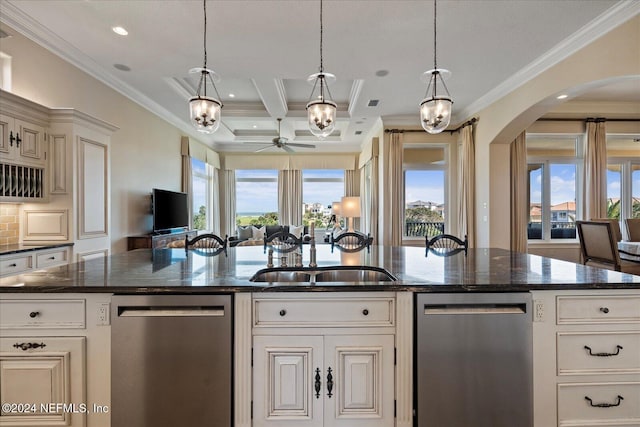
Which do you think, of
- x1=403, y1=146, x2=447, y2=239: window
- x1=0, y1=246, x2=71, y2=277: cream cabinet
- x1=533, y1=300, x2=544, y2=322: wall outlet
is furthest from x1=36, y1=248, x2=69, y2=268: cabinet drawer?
x1=403, y1=146, x2=447, y2=239: window

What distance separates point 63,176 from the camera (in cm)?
296

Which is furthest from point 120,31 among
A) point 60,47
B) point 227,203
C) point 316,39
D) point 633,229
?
point 633,229

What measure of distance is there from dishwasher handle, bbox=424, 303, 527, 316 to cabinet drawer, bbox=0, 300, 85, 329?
65.3 inches

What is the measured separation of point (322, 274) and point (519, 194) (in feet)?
15.2

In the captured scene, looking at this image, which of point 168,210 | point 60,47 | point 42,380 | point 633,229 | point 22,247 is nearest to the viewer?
point 42,380

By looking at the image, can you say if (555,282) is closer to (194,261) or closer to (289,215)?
(194,261)

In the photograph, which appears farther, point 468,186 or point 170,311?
point 468,186

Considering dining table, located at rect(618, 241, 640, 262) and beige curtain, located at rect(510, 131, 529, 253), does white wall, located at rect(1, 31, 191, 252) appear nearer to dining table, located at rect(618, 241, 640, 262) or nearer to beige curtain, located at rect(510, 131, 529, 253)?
beige curtain, located at rect(510, 131, 529, 253)

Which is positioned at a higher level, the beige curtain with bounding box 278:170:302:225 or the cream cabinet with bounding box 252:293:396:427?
the beige curtain with bounding box 278:170:302:225

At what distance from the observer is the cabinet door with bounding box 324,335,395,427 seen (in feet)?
4.41

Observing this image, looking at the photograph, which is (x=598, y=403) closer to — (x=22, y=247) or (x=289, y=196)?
(x=22, y=247)

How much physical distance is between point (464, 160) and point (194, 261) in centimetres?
484

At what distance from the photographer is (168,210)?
17.2ft

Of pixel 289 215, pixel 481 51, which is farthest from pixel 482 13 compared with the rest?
pixel 289 215
